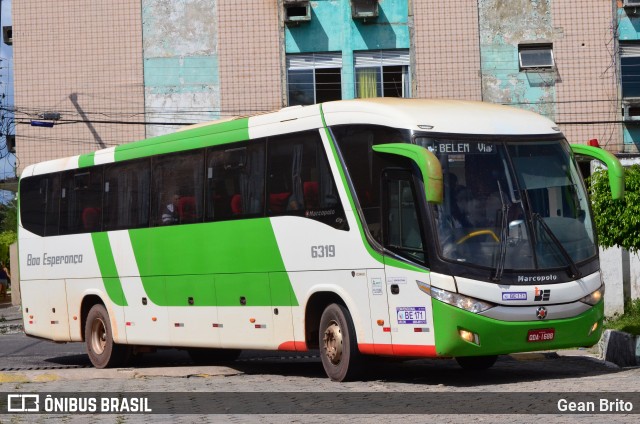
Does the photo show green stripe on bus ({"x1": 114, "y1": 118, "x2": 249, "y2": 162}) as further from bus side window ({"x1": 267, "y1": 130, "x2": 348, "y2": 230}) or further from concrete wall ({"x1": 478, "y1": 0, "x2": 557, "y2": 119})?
concrete wall ({"x1": 478, "y1": 0, "x2": 557, "y2": 119})

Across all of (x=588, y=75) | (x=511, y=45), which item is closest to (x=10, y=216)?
(x=511, y=45)

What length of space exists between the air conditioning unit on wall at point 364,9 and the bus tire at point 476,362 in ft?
A: 65.2

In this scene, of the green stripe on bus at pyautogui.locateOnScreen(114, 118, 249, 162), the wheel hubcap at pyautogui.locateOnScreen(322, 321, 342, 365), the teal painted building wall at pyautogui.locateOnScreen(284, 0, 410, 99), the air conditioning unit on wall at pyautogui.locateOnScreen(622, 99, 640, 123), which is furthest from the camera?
the teal painted building wall at pyautogui.locateOnScreen(284, 0, 410, 99)

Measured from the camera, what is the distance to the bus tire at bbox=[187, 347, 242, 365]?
19.7 meters

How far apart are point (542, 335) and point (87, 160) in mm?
9314

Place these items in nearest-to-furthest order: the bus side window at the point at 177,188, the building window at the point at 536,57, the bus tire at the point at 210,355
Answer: the bus side window at the point at 177,188, the bus tire at the point at 210,355, the building window at the point at 536,57

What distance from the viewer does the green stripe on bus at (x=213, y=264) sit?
15.6m

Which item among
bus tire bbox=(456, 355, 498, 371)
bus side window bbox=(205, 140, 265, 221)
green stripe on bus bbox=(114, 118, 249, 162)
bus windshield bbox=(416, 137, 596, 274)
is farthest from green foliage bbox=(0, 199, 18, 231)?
bus windshield bbox=(416, 137, 596, 274)

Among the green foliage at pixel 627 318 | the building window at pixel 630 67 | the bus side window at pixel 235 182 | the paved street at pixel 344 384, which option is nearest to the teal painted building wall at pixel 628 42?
the building window at pixel 630 67

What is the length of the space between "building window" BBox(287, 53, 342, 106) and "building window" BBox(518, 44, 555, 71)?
16.8 ft

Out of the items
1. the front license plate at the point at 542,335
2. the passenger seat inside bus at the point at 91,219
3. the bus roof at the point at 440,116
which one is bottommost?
the front license plate at the point at 542,335

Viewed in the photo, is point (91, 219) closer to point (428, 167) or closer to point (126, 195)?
point (126, 195)

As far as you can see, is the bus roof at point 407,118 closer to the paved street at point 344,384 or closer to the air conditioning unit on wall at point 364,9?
the paved street at point 344,384

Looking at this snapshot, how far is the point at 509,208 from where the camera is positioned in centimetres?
1347
